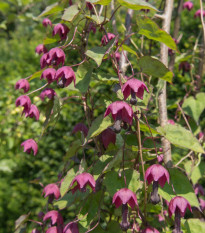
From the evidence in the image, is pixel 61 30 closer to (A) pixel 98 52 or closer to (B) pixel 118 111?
(A) pixel 98 52

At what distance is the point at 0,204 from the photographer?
2.73m

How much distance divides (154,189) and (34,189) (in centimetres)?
208

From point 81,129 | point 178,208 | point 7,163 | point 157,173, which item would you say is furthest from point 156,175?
point 7,163

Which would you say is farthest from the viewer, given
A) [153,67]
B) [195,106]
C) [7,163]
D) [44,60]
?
[7,163]

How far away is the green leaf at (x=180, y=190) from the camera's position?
87cm

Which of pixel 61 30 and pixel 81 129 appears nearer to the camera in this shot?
pixel 61 30

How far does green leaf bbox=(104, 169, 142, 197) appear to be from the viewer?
809 mm

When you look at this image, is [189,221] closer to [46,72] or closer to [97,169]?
[97,169]

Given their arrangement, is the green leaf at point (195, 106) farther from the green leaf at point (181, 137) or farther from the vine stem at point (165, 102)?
the green leaf at point (181, 137)

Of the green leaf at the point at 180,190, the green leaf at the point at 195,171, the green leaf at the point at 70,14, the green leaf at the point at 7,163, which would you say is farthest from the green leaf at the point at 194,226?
the green leaf at the point at 7,163

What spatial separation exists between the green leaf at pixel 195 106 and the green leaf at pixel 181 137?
1.41 feet

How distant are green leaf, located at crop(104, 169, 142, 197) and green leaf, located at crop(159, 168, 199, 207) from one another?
10 centimetres

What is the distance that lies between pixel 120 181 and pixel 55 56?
0.39 metres

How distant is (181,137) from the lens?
0.85m
